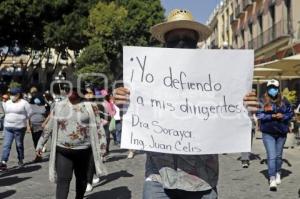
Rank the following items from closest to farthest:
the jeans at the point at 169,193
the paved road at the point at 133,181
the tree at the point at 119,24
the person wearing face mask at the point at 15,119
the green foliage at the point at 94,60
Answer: the jeans at the point at 169,193, the paved road at the point at 133,181, the person wearing face mask at the point at 15,119, the tree at the point at 119,24, the green foliage at the point at 94,60

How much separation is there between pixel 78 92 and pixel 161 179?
3539 mm

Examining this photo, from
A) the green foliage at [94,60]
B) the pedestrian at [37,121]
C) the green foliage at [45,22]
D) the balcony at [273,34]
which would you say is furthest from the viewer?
the green foliage at [94,60]

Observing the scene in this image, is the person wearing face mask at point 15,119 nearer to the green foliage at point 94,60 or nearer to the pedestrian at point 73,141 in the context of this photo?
the pedestrian at point 73,141

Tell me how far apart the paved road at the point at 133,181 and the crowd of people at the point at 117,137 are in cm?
29

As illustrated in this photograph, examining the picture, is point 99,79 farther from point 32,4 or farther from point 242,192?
point 242,192

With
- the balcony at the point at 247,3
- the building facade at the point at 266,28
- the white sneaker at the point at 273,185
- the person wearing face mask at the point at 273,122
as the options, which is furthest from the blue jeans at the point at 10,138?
the balcony at the point at 247,3

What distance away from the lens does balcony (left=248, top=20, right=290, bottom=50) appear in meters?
29.0

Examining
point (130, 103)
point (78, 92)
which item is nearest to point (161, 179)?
point (130, 103)

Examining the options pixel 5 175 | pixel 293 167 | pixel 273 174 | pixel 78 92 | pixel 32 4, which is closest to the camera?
pixel 78 92

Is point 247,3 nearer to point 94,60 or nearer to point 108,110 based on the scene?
point 94,60

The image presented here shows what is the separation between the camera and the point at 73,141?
6.32m

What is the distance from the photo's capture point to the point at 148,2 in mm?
42938

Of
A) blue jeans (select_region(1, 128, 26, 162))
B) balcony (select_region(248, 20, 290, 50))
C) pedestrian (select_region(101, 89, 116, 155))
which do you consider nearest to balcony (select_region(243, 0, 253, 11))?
balcony (select_region(248, 20, 290, 50))

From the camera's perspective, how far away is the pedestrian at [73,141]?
20.5 feet
